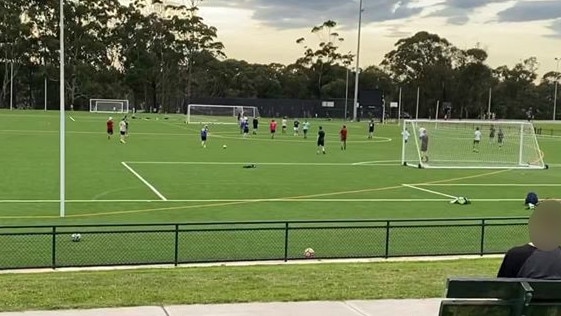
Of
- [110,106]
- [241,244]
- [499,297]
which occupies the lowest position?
[241,244]

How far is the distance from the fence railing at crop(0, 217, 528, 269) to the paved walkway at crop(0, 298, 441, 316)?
529 centimetres

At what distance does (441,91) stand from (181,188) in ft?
384

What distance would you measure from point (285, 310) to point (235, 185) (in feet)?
65.5

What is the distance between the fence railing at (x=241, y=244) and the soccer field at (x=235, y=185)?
303cm

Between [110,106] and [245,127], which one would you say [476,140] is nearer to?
[245,127]

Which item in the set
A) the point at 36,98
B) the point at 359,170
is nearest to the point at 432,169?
the point at 359,170

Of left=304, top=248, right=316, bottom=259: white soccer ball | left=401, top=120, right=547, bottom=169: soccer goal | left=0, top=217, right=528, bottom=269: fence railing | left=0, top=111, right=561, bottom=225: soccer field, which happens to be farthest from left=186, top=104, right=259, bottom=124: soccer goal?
left=304, top=248, right=316, bottom=259: white soccer ball

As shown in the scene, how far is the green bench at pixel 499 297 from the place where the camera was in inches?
200

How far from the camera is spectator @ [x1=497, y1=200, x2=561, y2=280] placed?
496cm

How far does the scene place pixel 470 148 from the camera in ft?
172

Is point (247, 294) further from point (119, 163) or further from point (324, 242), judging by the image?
point (119, 163)

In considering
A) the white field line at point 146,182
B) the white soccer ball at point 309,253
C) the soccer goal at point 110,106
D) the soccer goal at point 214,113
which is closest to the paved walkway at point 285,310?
the white soccer ball at point 309,253

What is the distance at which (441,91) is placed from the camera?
5413 inches

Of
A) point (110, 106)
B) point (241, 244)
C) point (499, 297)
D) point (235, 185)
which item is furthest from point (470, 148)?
point (110, 106)
